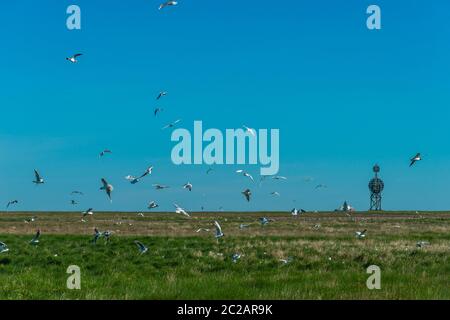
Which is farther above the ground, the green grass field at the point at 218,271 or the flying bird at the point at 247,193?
the flying bird at the point at 247,193

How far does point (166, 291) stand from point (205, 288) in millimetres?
1119

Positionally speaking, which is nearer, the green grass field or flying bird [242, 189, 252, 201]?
the green grass field

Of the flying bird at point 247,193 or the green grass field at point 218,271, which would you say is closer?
the green grass field at point 218,271

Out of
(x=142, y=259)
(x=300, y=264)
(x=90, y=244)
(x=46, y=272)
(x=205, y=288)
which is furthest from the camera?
(x=90, y=244)

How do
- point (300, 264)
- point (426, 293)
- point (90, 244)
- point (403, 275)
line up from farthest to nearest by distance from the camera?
1. point (90, 244)
2. point (300, 264)
3. point (403, 275)
4. point (426, 293)

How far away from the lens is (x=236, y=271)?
21.1m

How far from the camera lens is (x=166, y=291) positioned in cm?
1468

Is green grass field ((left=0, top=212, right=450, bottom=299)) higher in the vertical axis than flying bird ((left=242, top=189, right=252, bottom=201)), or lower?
lower

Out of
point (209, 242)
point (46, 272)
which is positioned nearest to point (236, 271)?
point (46, 272)
